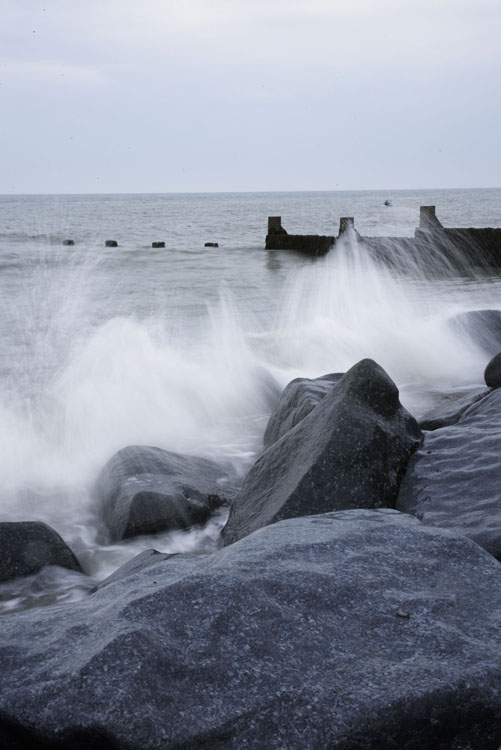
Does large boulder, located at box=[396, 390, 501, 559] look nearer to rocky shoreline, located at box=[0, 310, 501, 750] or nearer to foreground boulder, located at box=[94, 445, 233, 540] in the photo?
rocky shoreline, located at box=[0, 310, 501, 750]

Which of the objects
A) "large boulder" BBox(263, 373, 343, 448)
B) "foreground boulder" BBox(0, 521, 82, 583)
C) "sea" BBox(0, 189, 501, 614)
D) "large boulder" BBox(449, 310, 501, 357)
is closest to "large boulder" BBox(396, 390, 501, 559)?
"large boulder" BBox(263, 373, 343, 448)

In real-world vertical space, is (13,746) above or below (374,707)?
below

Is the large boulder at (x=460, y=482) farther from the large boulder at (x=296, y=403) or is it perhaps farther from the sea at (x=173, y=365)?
the sea at (x=173, y=365)

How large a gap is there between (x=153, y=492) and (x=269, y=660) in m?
2.36

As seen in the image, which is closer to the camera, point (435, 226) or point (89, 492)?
point (89, 492)

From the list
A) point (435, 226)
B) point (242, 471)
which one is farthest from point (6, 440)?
point (435, 226)

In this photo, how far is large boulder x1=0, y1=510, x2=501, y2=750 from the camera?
1656mm

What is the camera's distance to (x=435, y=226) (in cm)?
1919

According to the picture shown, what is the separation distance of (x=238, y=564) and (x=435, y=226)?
59.8 feet

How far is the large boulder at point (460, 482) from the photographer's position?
295 cm

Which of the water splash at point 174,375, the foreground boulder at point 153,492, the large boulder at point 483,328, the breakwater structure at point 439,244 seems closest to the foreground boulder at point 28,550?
the water splash at point 174,375

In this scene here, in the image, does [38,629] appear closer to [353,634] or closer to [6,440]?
[353,634]

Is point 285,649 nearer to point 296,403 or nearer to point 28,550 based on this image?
point 28,550

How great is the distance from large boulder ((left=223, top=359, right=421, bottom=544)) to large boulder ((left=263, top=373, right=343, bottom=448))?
0.77 meters
